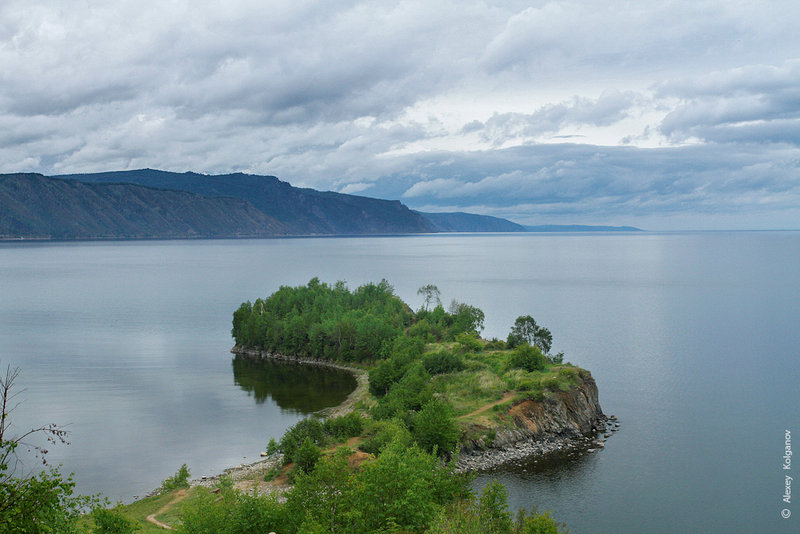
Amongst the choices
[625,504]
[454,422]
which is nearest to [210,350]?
[454,422]

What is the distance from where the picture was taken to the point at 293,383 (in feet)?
291

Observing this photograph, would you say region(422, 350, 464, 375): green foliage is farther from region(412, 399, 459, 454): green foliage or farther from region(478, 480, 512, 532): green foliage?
region(478, 480, 512, 532): green foliage

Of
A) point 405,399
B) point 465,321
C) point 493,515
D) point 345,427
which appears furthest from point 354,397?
point 493,515

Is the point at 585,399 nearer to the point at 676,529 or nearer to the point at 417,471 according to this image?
the point at 676,529

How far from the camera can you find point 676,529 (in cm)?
4441

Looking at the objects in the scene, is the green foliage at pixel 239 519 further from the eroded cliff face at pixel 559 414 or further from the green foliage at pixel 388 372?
the green foliage at pixel 388 372

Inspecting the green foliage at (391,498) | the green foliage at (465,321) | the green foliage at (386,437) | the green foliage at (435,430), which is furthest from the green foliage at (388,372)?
the green foliage at (391,498)

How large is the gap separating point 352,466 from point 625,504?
2105 cm

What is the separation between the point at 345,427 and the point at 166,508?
16.8 m

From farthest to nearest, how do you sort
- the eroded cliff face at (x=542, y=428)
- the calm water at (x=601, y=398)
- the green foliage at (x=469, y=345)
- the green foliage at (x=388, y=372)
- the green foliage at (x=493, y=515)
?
the green foliage at (x=469, y=345)
the green foliage at (x=388, y=372)
the eroded cliff face at (x=542, y=428)
the calm water at (x=601, y=398)
the green foliage at (x=493, y=515)

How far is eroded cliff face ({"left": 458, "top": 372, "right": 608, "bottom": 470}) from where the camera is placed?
56500mm

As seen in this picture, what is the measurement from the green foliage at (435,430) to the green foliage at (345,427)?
512 centimetres

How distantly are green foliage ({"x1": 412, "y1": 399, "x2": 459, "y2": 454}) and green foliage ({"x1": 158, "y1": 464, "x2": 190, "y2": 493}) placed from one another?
18683 mm

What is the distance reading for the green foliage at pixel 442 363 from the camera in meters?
76.7
